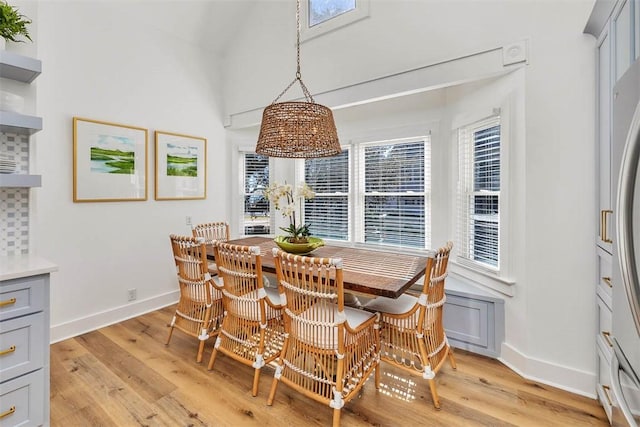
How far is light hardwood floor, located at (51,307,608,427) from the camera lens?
1.78 meters

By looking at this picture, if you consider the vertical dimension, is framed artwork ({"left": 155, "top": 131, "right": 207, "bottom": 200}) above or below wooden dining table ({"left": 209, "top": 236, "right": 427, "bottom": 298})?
above

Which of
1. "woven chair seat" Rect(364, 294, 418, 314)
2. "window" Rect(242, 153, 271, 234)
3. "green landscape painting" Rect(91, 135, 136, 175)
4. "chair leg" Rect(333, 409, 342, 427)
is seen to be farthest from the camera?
"window" Rect(242, 153, 271, 234)

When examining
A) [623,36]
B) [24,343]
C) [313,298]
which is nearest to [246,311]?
[313,298]

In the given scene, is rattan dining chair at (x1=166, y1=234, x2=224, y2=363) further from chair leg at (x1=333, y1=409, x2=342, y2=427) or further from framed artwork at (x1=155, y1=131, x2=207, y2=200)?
framed artwork at (x1=155, y1=131, x2=207, y2=200)

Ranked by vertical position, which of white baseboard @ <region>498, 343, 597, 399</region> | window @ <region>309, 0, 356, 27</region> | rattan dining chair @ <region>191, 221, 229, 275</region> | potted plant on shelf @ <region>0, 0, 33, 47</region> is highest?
window @ <region>309, 0, 356, 27</region>

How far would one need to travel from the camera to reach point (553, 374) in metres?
2.08

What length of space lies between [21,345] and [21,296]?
0.84 feet

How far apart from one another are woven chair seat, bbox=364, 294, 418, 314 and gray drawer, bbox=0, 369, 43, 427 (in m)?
1.97

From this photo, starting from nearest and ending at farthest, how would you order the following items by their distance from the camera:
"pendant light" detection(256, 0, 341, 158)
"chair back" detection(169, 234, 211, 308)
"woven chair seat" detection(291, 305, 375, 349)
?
"woven chair seat" detection(291, 305, 375, 349) → "pendant light" detection(256, 0, 341, 158) → "chair back" detection(169, 234, 211, 308)

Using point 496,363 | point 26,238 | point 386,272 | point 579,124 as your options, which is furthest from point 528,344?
point 26,238

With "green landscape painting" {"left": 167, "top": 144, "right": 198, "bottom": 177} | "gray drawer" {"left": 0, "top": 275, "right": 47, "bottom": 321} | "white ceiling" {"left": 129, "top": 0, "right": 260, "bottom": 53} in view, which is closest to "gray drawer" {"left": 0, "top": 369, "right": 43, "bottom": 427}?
"gray drawer" {"left": 0, "top": 275, "right": 47, "bottom": 321}

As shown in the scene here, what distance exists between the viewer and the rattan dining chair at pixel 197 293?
2.38 m

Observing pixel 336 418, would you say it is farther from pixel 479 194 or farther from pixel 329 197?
pixel 329 197

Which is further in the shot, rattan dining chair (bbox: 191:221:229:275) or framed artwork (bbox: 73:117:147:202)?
rattan dining chair (bbox: 191:221:229:275)
